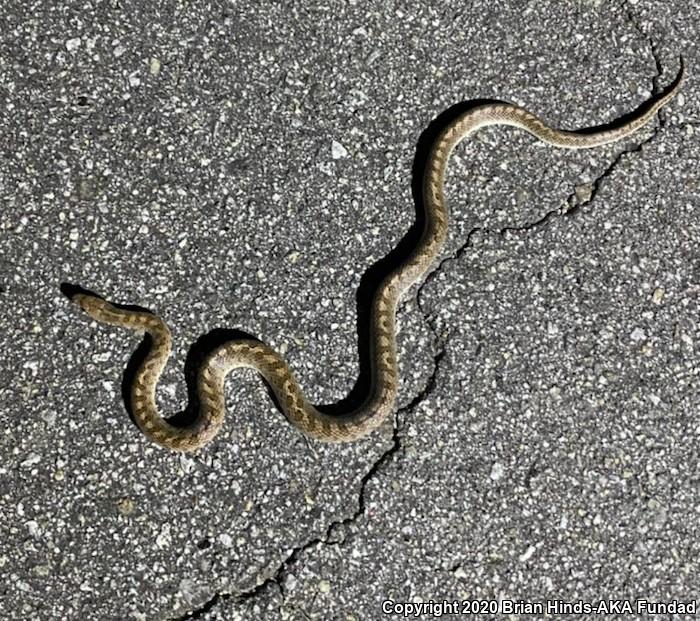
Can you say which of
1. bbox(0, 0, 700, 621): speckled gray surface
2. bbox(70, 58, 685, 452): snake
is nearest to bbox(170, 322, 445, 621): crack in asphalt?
bbox(0, 0, 700, 621): speckled gray surface

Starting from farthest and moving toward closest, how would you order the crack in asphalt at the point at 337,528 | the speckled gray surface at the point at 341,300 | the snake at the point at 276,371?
the snake at the point at 276,371 < the speckled gray surface at the point at 341,300 < the crack in asphalt at the point at 337,528

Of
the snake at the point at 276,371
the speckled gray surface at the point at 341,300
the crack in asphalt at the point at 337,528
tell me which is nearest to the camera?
the crack in asphalt at the point at 337,528

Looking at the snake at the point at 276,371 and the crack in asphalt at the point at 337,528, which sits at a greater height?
the snake at the point at 276,371

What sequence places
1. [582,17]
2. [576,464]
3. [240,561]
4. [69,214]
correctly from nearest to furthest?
[240,561] < [576,464] < [69,214] < [582,17]

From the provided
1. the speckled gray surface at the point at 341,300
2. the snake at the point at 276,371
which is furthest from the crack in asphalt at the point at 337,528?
the snake at the point at 276,371

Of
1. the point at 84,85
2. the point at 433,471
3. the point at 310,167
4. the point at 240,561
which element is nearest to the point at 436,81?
the point at 310,167

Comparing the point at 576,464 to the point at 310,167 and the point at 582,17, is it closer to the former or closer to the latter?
the point at 310,167

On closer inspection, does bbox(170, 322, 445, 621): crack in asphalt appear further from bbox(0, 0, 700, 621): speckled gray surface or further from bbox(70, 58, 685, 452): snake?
bbox(70, 58, 685, 452): snake

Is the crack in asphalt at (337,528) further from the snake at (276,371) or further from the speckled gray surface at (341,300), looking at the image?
the snake at (276,371)
